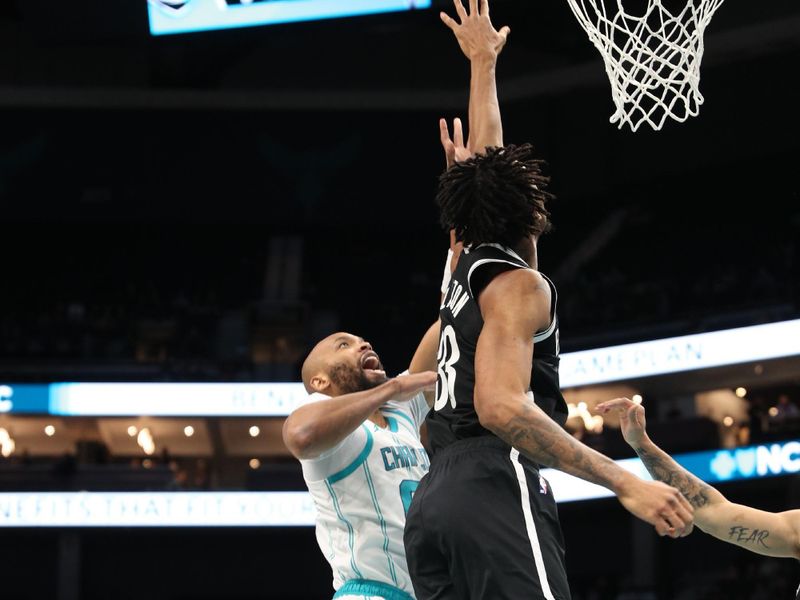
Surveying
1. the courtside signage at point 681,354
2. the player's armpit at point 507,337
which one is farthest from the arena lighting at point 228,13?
the player's armpit at point 507,337

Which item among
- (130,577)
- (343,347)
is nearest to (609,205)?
(130,577)

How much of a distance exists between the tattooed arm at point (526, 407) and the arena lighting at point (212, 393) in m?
12.7

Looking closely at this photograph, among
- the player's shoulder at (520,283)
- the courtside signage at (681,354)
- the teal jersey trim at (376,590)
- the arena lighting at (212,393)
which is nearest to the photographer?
the player's shoulder at (520,283)

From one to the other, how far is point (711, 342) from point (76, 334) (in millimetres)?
10193

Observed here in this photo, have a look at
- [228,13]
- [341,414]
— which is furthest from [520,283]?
[228,13]

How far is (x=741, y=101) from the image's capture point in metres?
18.0

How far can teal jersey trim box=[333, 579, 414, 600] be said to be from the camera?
396 centimetres

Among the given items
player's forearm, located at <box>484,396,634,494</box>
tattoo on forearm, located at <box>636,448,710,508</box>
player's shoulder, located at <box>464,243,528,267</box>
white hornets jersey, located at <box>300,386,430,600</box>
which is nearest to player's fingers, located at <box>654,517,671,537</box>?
player's forearm, located at <box>484,396,634,494</box>

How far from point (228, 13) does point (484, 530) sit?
12.1m

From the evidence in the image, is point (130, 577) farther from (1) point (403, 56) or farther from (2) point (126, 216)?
(1) point (403, 56)

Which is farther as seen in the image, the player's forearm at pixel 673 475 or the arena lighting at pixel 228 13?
the arena lighting at pixel 228 13

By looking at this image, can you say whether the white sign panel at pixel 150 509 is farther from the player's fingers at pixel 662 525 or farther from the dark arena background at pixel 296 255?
the player's fingers at pixel 662 525

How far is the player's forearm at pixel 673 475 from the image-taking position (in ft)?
12.0

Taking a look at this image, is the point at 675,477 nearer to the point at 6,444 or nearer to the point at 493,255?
the point at 493,255
